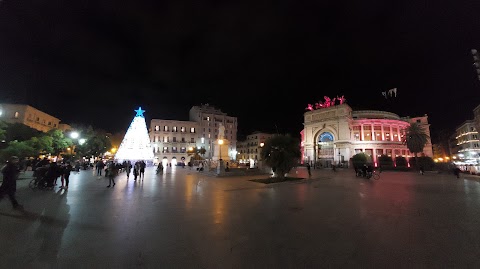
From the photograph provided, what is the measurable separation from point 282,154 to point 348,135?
53296 millimetres

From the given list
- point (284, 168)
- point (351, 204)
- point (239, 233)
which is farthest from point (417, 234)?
point (284, 168)

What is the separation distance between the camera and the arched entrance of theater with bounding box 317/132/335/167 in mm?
67562

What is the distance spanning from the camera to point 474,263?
4008mm

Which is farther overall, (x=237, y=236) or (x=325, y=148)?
(x=325, y=148)

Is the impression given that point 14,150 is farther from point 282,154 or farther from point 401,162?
point 401,162

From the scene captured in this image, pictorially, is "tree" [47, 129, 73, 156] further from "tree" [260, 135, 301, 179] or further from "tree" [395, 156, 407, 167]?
"tree" [395, 156, 407, 167]

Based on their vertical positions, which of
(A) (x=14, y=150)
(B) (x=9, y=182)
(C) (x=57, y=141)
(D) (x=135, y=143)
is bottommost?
(B) (x=9, y=182)

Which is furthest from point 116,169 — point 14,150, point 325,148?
point 325,148

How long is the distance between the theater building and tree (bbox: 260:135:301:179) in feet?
156

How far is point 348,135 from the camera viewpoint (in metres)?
64.2

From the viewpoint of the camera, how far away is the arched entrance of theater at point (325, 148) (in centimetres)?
6756

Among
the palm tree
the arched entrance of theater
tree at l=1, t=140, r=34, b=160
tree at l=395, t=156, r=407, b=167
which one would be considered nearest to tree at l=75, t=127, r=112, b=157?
tree at l=1, t=140, r=34, b=160

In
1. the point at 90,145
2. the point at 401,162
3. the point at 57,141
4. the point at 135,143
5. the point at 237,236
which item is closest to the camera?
the point at 237,236

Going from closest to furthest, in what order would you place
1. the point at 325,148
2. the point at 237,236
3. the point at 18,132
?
the point at 237,236 → the point at 18,132 → the point at 325,148
